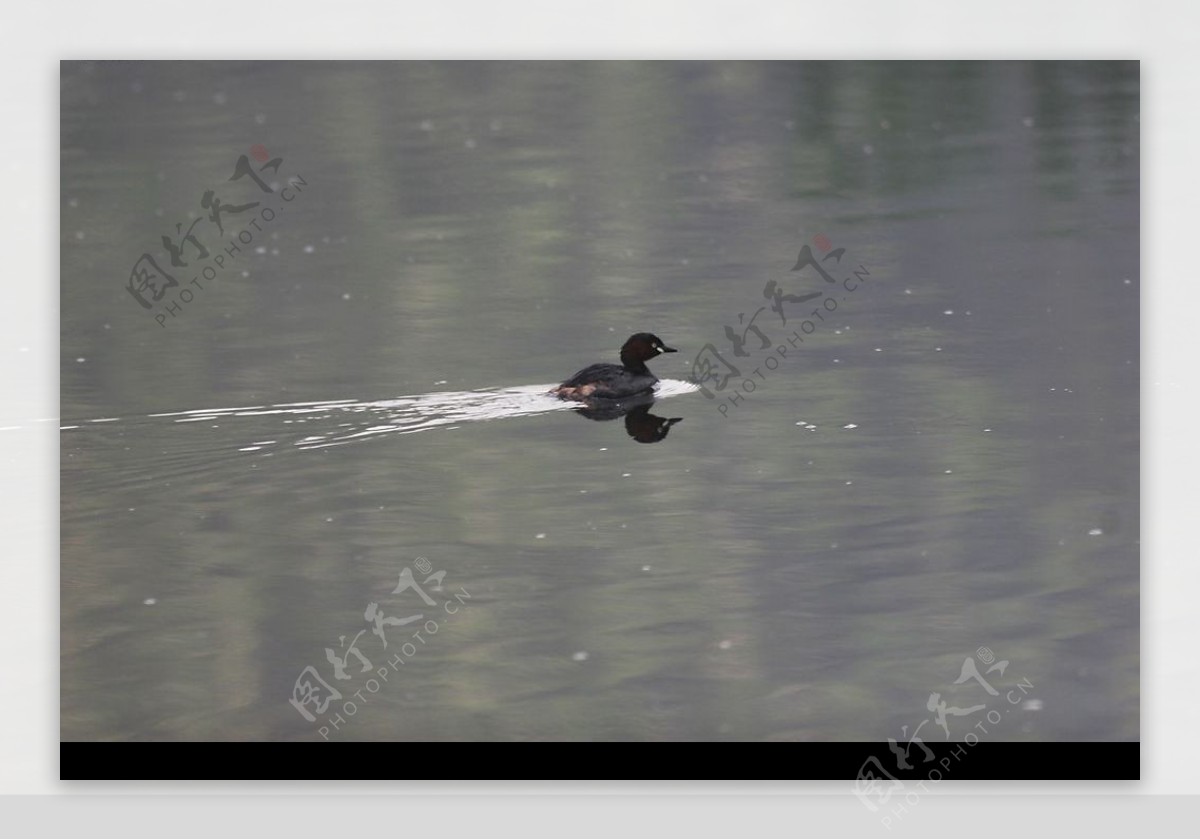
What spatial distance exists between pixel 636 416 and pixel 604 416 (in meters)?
0.13

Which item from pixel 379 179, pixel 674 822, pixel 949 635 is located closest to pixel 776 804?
pixel 674 822

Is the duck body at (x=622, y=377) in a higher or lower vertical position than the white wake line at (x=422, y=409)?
higher

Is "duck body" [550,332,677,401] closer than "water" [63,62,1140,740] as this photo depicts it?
No

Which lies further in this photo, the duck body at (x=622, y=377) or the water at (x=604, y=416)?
the duck body at (x=622, y=377)

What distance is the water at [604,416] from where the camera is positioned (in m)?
4.38

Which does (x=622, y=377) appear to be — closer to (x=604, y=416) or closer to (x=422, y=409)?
(x=604, y=416)

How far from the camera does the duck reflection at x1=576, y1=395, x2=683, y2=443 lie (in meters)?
4.60

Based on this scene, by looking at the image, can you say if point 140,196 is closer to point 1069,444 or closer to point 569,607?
point 569,607

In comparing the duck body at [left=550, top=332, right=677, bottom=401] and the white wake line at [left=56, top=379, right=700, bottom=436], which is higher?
the duck body at [left=550, top=332, right=677, bottom=401]

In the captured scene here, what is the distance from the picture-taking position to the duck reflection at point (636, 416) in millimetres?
4598

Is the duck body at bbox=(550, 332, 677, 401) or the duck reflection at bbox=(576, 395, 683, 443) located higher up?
the duck body at bbox=(550, 332, 677, 401)

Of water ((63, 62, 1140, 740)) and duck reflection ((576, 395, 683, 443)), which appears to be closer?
water ((63, 62, 1140, 740))

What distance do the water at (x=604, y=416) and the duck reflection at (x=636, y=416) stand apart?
0.02 metres

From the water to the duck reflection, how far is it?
2cm
